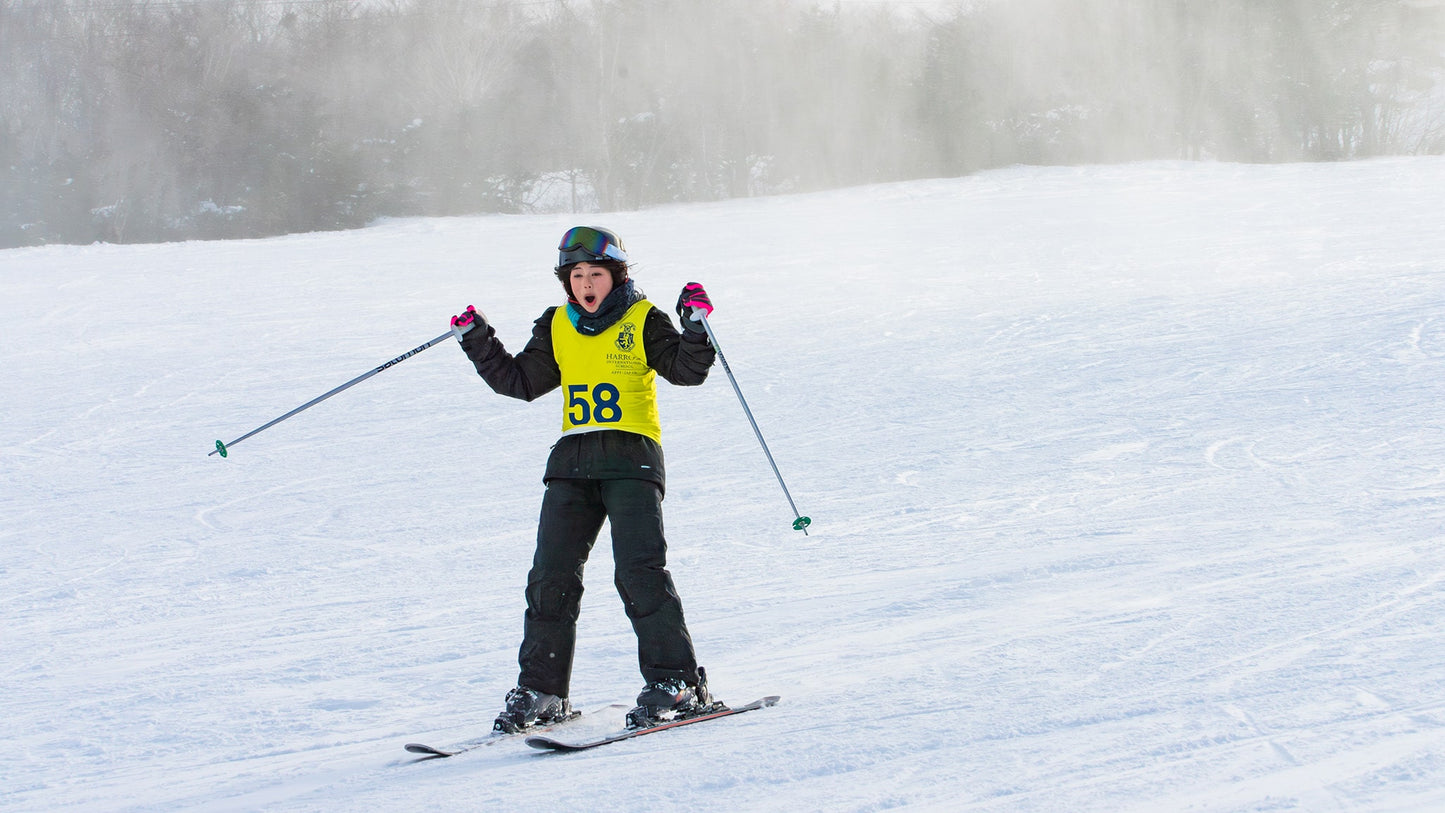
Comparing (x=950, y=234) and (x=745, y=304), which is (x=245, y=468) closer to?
(x=745, y=304)

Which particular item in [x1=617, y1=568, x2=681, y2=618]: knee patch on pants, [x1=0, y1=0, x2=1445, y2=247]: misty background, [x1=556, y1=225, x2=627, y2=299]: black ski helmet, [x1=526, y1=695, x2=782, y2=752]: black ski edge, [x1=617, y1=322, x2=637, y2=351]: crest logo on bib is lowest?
[x1=526, y1=695, x2=782, y2=752]: black ski edge

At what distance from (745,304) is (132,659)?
8.43 meters

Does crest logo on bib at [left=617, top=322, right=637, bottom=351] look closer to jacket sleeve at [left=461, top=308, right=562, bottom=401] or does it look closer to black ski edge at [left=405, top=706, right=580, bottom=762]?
jacket sleeve at [left=461, top=308, right=562, bottom=401]

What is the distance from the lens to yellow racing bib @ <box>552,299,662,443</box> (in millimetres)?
3104

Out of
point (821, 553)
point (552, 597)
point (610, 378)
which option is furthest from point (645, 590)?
point (821, 553)

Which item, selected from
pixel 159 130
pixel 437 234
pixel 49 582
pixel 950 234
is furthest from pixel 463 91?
pixel 49 582

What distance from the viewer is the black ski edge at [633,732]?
2.73 m

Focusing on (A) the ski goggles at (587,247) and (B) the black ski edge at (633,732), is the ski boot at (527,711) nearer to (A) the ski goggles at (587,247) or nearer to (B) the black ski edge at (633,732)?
(B) the black ski edge at (633,732)

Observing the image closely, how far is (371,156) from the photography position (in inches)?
1033

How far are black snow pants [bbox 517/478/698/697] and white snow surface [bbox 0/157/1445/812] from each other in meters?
0.22

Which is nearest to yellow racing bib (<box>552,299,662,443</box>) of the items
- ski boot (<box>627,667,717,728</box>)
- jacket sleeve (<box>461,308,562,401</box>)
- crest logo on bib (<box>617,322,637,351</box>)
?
crest logo on bib (<box>617,322,637,351</box>)

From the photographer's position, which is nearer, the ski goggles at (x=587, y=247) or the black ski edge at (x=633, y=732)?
the black ski edge at (x=633, y=732)

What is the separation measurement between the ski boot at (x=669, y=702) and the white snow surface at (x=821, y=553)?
0.15 meters

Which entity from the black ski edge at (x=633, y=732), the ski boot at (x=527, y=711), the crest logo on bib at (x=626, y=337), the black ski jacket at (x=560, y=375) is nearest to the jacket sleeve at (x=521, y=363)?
the black ski jacket at (x=560, y=375)
